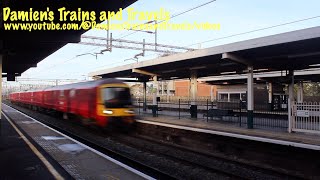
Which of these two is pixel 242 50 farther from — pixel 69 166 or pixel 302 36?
pixel 69 166

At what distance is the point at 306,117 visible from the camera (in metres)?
13.9

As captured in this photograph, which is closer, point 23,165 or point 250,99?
point 23,165

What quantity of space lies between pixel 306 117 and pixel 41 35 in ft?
41.5

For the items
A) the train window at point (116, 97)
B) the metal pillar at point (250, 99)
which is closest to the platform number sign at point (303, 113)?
the metal pillar at point (250, 99)

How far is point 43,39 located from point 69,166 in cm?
915

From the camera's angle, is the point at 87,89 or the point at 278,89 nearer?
the point at 87,89

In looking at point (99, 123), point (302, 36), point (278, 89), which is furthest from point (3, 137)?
point (278, 89)

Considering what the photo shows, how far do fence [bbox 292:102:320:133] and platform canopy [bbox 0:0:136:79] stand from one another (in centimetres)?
878

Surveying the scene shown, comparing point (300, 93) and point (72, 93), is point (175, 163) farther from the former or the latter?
point (300, 93)

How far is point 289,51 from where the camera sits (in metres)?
15.0

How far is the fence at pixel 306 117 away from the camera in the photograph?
13469mm

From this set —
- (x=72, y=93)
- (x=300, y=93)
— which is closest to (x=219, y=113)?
(x=72, y=93)

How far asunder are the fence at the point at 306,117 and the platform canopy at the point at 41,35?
28.8 feet

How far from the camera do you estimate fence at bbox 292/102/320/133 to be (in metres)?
13.5
